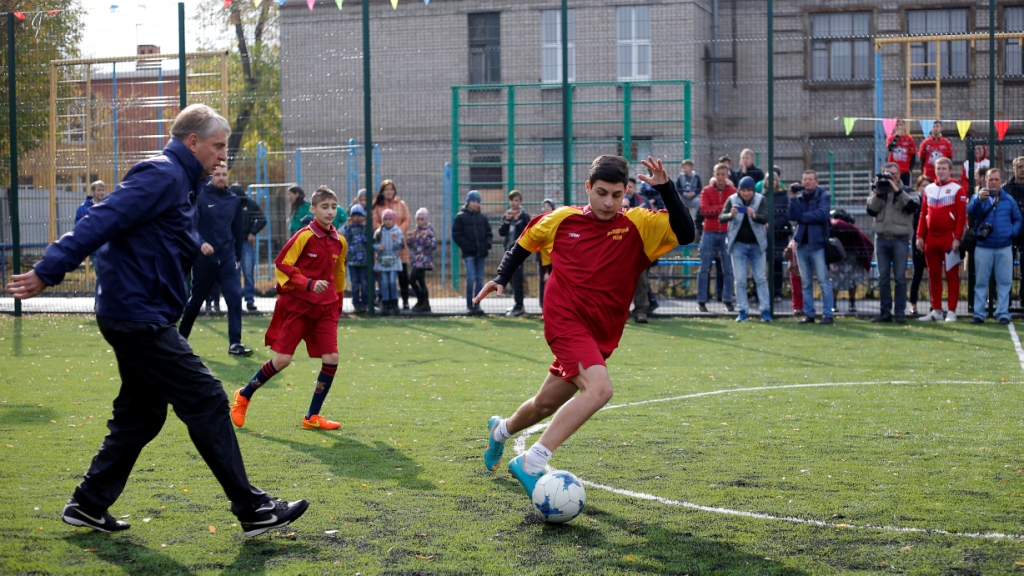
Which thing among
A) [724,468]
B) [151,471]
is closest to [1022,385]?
[724,468]

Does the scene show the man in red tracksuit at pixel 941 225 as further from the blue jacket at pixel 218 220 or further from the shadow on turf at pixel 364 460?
the shadow on turf at pixel 364 460

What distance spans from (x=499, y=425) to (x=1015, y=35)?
49.4 ft

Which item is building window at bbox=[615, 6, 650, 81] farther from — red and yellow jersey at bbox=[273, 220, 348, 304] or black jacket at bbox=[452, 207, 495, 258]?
red and yellow jersey at bbox=[273, 220, 348, 304]

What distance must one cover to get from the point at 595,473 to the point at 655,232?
4.72 ft

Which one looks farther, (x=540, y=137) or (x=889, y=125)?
(x=540, y=137)

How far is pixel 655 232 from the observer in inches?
219

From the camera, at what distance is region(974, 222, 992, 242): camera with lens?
13.9 m

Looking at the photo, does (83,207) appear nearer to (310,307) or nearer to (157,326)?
(310,307)

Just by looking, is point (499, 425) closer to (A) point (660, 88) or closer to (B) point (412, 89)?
(B) point (412, 89)

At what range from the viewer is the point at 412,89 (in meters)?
17.9

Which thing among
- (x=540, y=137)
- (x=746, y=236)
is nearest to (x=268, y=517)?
(x=746, y=236)

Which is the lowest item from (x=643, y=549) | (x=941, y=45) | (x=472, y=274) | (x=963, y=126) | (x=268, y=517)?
(x=643, y=549)

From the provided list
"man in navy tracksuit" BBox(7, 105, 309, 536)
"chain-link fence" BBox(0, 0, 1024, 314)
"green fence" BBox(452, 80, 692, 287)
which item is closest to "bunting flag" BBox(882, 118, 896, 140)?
"chain-link fence" BBox(0, 0, 1024, 314)

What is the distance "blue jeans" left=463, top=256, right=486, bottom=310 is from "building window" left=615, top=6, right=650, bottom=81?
457 cm
